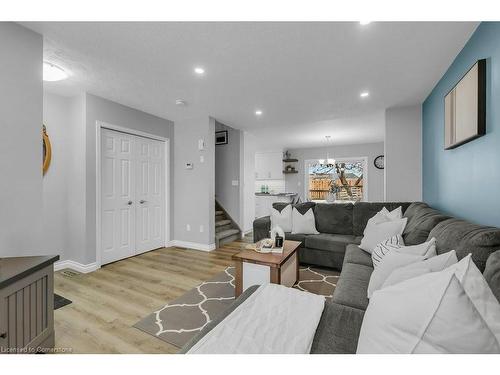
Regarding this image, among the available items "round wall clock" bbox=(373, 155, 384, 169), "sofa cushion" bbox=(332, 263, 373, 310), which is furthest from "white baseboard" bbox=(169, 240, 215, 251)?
"round wall clock" bbox=(373, 155, 384, 169)

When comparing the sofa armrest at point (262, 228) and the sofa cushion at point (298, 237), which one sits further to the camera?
the sofa armrest at point (262, 228)

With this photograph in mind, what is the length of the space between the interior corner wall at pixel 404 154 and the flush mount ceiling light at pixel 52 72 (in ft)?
14.3

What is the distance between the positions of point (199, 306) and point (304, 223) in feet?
6.20

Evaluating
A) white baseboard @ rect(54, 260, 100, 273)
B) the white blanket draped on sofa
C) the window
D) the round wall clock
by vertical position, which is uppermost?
the round wall clock

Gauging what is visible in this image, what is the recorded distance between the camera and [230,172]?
511 centimetres

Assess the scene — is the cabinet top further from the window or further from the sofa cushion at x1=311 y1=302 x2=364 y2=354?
the window

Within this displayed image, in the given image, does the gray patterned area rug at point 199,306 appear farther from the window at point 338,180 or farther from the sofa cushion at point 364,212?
the window at point 338,180

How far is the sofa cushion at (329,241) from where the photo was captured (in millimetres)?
3002

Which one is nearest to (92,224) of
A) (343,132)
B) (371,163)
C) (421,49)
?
(421,49)

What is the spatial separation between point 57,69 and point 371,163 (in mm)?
7131

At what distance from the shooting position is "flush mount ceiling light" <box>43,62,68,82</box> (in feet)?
7.60

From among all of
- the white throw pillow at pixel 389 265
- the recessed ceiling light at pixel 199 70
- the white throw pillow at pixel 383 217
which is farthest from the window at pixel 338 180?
the white throw pillow at pixel 389 265

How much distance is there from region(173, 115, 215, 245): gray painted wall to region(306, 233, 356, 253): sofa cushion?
5.94 feet

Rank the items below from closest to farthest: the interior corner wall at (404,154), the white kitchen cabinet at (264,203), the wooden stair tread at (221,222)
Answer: the interior corner wall at (404,154)
the wooden stair tread at (221,222)
the white kitchen cabinet at (264,203)
